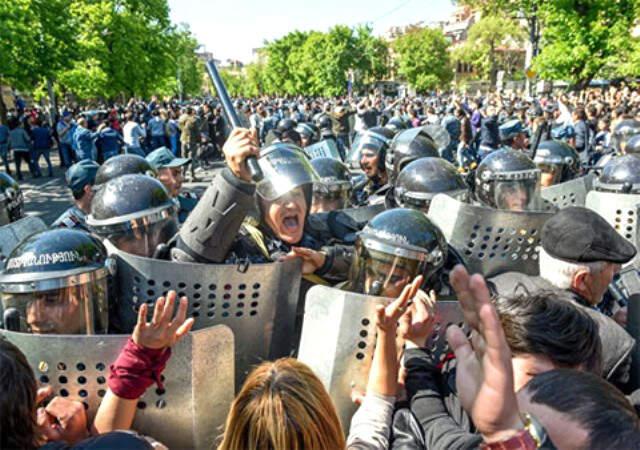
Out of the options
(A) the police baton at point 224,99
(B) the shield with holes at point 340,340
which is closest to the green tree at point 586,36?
(A) the police baton at point 224,99

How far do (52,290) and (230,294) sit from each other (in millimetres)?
649

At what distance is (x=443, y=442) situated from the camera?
5.76ft

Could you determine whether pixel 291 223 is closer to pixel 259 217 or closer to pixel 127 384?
pixel 259 217

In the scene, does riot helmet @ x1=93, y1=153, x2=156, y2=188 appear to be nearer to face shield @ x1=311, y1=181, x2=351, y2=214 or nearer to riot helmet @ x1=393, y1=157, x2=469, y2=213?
face shield @ x1=311, y1=181, x2=351, y2=214

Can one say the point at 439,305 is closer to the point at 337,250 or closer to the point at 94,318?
the point at 337,250

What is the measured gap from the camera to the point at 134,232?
2.74 meters

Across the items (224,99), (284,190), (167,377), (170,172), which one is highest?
(224,99)

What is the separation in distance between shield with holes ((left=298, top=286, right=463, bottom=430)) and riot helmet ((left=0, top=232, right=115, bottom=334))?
82 cm

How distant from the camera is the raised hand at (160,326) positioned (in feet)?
5.71

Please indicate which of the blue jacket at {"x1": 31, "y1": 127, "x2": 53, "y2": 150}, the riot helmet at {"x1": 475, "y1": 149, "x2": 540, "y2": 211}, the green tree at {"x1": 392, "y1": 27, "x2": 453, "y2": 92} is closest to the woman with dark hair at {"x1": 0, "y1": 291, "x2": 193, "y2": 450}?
the riot helmet at {"x1": 475, "y1": 149, "x2": 540, "y2": 211}

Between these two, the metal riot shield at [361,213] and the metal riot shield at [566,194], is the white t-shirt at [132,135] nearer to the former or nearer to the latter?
the metal riot shield at [361,213]

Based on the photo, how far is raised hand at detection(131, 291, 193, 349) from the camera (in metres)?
1.74

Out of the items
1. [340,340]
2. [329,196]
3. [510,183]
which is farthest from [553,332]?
[329,196]

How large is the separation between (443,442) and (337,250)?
1320mm
